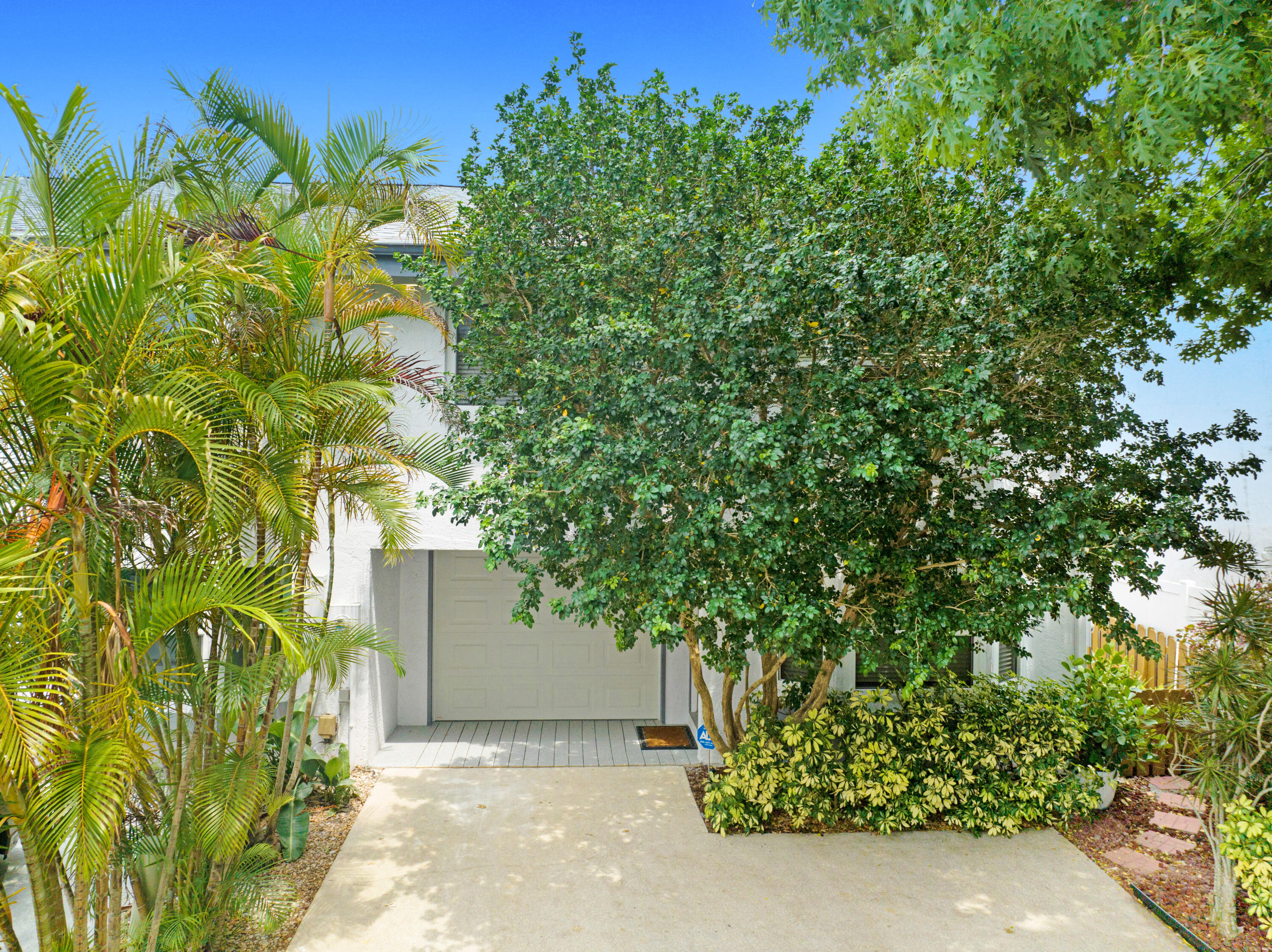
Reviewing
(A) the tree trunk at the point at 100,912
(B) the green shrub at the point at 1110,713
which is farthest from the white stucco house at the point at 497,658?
(A) the tree trunk at the point at 100,912

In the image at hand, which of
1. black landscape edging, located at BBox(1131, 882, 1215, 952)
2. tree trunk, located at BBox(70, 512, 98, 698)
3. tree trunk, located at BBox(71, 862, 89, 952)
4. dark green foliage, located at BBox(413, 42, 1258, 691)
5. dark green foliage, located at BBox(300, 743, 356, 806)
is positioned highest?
dark green foliage, located at BBox(413, 42, 1258, 691)

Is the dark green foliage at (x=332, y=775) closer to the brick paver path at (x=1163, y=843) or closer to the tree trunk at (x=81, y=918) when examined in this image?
the tree trunk at (x=81, y=918)

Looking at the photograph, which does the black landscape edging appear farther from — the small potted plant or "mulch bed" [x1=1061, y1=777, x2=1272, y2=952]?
the small potted plant

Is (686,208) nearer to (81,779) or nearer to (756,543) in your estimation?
(756,543)

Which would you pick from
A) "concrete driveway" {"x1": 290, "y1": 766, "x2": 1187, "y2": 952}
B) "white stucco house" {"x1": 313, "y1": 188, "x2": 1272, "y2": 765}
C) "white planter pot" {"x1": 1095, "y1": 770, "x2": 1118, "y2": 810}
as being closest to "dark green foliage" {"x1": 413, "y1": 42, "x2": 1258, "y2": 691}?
"concrete driveway" {"x1": 290, "y1": 766, "x2": 1187, "y2": 952}

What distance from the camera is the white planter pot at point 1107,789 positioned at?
255 inches

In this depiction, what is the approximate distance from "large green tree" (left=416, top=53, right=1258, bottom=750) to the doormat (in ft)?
9.66

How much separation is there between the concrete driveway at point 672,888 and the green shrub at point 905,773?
189 mm

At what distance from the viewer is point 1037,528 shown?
4539 mm

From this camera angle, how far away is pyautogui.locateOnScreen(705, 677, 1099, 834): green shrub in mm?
6121

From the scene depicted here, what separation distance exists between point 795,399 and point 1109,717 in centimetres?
458

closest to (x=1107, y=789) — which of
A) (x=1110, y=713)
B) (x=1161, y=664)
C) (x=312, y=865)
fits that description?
(x=1110, y=713)

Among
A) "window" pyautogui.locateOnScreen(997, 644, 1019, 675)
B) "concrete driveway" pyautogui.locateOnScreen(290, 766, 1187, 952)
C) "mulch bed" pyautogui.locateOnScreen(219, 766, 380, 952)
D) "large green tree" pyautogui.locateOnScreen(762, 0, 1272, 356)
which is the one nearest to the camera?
"large green tree" pyautogui.locateOnScreen(762, 0, 1272, 356)

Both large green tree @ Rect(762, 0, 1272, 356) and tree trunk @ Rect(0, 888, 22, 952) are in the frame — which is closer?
tree trunk @ Rect(0, 888, 22, 952)
